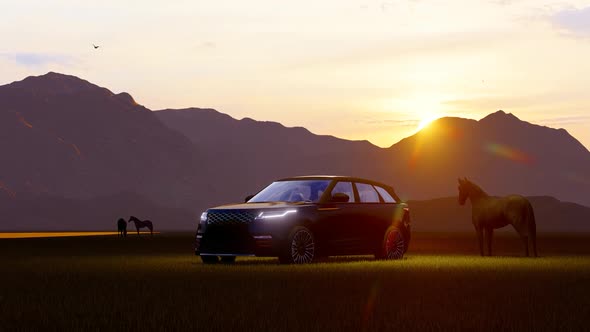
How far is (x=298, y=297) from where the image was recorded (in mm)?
13242

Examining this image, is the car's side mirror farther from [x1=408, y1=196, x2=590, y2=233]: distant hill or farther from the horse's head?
[x1=408, y1=196, x2=590, y2=233]: distant hill

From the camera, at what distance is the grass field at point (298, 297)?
10.3 metres

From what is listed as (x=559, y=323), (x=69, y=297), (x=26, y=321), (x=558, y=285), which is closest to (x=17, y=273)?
(x=69, y=297)

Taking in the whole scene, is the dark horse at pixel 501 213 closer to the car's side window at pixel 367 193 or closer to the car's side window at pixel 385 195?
the car's side window at pixel 385 195

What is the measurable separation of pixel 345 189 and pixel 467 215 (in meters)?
119

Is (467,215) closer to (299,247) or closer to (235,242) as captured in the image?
(299,247)

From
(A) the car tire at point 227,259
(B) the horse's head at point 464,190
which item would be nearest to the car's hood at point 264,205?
(A) the car tire at point 227,259

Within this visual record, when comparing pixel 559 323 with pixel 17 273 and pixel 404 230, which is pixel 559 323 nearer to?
pixel 17 273

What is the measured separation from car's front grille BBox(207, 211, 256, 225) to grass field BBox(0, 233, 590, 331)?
99 centimetres

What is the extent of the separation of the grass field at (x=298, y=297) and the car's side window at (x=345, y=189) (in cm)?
198

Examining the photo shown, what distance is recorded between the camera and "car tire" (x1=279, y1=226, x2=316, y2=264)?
20281 millimetres

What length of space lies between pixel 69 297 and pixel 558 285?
7.86m

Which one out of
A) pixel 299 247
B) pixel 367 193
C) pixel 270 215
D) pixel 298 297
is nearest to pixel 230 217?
pixel 270 215

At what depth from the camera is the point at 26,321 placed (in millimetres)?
10594
